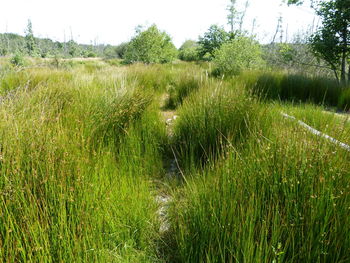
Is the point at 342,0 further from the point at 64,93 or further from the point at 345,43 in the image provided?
the point at 64,93

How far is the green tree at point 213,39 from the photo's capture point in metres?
17.3

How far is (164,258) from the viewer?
4.24 ft

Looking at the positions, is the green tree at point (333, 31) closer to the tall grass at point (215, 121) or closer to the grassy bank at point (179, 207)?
the tall grass at point (215, 121)

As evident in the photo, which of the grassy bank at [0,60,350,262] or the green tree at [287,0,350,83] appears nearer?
the grassy bank at [0,60,350,262]

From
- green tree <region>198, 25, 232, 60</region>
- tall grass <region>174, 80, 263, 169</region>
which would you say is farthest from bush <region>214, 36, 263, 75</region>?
green tree <region>198, 25, 232, 60</region>

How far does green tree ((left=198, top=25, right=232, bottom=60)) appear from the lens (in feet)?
56.8

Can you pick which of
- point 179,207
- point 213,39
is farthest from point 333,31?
point 213,39

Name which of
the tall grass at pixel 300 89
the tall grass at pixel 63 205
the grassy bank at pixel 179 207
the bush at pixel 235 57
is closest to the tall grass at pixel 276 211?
the grassy bank at pixel 179 207

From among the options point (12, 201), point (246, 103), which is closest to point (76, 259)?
point (12, 201)

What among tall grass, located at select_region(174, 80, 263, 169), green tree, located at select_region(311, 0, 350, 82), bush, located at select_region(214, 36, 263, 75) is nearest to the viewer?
tall grass, located at select_region(174, 80, 263, 169)

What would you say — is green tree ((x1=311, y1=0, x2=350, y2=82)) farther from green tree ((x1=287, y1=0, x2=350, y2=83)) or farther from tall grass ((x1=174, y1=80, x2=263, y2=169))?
tall grass ((x1=174, y1=80, x2=263, y2=169))

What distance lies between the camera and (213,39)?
58.4 feet

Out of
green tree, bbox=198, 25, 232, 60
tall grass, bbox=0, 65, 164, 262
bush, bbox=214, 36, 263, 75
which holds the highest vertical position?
green tree, bbox=198, 25, 232, 60

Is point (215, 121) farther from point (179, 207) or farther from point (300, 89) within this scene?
point (300, 89)
